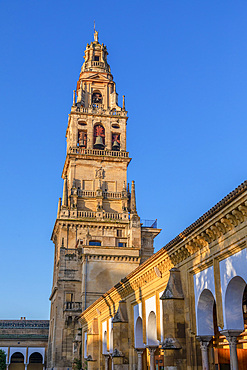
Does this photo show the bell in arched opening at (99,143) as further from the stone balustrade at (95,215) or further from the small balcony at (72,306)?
the small balcony at (72,306)

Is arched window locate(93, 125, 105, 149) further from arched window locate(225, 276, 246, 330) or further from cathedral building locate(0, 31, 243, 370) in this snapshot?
arched window locate(225, 276, 246, 330)

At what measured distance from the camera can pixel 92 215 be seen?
180 ft

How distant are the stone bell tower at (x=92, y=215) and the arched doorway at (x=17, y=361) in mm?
19605

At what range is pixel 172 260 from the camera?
2039 centimetres

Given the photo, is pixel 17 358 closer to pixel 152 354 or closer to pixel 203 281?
pixel 152 354

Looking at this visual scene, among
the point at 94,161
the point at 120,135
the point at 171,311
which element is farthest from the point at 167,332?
the point at 120,135

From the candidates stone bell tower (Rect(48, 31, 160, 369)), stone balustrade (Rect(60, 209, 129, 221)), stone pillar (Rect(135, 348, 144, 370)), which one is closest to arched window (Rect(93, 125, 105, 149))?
stone bell tower (Rect(48, 31, 160, 369))

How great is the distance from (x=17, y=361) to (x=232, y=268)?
6545 centimetres

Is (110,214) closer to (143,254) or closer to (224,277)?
(143,254)

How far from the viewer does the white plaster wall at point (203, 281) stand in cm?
1661

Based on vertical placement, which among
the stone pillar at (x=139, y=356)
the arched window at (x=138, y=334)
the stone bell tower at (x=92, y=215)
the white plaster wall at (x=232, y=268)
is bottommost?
the stone pillar at (x=139, y=356)

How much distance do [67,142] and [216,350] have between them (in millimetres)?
49537

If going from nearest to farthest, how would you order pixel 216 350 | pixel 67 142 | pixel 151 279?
1. pixel 216 350
2. pixel 151 279
3. pixel 67 142

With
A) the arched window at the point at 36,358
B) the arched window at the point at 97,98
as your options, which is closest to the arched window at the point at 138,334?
the arched window at the point at 97,98
